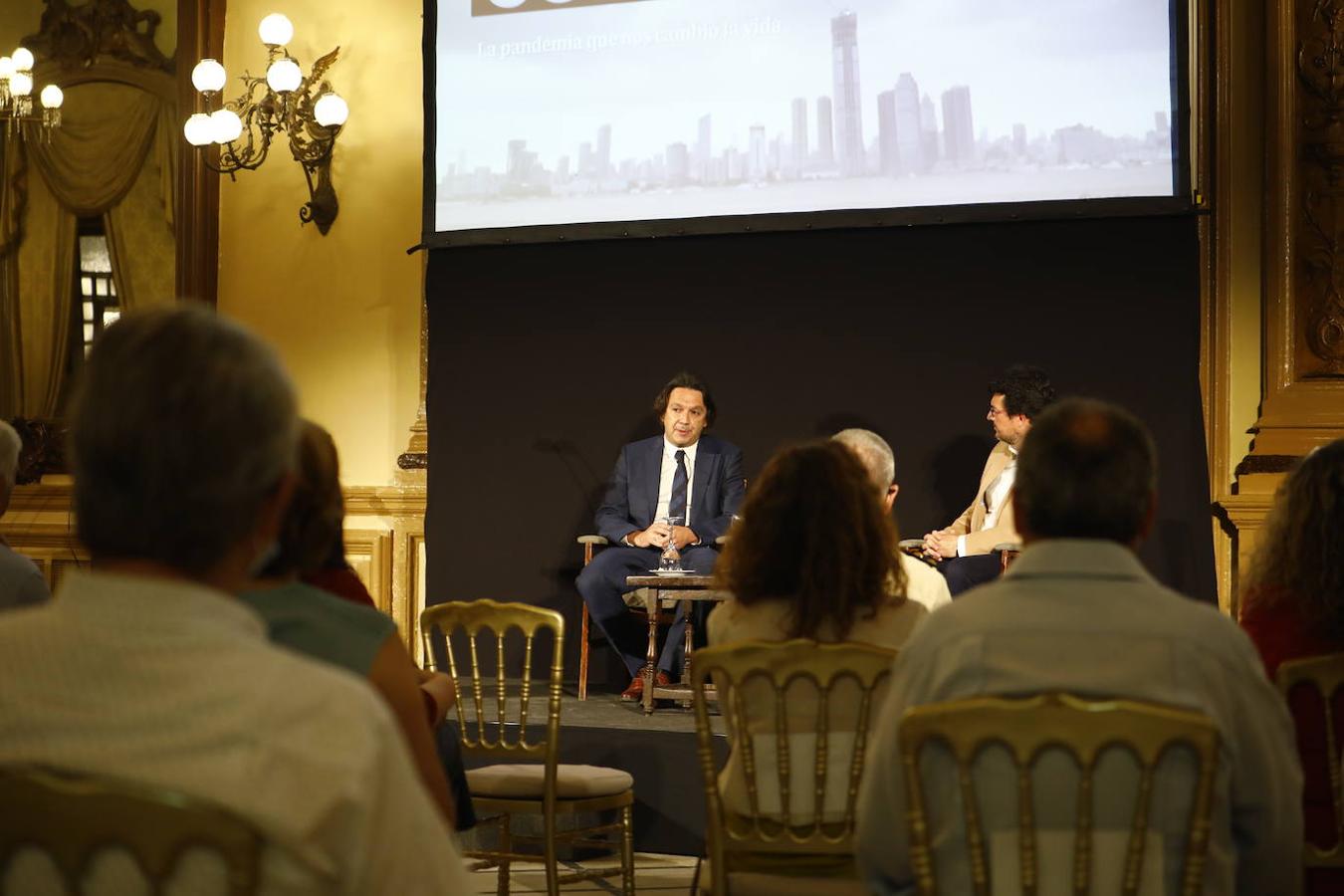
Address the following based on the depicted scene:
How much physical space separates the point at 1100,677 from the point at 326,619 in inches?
35.1

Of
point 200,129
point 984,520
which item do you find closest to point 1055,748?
point 984,520

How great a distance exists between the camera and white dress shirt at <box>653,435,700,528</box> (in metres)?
5.63

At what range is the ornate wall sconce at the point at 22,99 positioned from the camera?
658cm

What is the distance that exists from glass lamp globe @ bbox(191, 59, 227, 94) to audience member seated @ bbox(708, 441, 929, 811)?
4683 millimetres

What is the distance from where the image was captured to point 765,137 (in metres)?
5.81

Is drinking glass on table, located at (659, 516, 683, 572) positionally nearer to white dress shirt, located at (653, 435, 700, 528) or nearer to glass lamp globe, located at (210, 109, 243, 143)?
white dress shirt, located at (653, 435, 700, 528)

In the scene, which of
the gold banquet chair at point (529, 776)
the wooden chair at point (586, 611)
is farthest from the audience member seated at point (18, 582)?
the wooden chair at point (586, 611)

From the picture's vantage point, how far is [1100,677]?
1.55 meters

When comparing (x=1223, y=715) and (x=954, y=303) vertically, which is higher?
(x=954, y=303)

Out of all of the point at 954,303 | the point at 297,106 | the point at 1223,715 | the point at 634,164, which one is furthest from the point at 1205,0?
the point at 1223,715

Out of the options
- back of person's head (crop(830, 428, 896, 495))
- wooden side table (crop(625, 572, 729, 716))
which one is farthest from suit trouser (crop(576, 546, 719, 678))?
back of person's head (crop(830, 428, 896, 495))

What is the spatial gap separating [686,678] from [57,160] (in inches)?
175

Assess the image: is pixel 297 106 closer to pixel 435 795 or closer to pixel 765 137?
pixel 765 137

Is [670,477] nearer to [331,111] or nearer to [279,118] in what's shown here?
[331,111]
